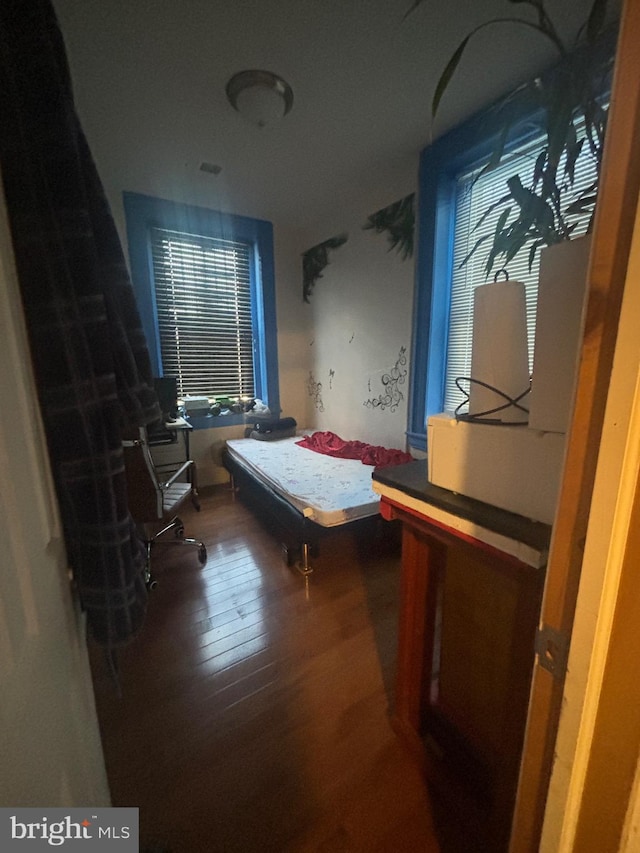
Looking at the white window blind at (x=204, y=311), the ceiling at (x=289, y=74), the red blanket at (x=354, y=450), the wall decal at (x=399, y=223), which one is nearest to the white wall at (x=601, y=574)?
the red blanket at (x=354, y=450)

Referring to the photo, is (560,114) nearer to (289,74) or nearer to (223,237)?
(289,74)

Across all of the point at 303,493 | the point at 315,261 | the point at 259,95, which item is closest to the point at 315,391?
the point at 315,261

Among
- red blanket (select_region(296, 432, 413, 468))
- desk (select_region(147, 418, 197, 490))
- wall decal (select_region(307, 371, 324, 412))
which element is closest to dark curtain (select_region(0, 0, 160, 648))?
red blanket (select_region(296, 432, 413, 468))

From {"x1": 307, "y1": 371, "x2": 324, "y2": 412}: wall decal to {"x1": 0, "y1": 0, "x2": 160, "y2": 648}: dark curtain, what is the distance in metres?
3.14

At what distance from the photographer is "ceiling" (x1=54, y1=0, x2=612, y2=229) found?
1454 millimetres

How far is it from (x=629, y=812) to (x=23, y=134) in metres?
1.28

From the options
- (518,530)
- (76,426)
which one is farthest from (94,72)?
(518,530)

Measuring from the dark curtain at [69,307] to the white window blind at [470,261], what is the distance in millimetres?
1869

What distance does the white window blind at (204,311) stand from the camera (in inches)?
129

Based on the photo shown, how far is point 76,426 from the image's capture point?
2.04 ft

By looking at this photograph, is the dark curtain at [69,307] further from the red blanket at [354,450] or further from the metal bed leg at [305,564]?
the red blanket at [354,450]

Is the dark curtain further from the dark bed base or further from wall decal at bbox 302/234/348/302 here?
Answer: wall decal at bbox 302/234/348/302

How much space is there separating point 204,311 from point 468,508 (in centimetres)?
341

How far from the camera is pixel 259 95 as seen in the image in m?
1.81
